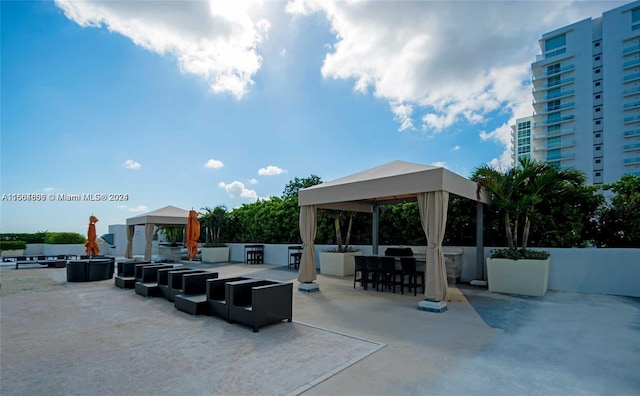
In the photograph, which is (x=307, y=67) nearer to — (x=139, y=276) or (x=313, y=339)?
(x=139, y=276)

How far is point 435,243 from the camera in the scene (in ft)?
19.1

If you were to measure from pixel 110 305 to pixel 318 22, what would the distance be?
8895 mm

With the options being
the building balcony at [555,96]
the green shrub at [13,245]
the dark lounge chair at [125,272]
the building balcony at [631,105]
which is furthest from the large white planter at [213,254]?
the building balcony at [555,96]

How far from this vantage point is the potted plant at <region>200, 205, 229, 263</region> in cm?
1602

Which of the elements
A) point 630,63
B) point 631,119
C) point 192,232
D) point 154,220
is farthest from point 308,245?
point 630,63

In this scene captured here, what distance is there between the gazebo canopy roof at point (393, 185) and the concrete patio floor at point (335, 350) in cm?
226

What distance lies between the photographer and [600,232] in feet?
25.8

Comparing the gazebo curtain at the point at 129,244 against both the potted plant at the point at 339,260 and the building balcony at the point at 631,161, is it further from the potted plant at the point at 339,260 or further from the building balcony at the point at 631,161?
the building balcony at the point at 631,161

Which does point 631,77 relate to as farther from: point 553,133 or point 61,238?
point 61,238

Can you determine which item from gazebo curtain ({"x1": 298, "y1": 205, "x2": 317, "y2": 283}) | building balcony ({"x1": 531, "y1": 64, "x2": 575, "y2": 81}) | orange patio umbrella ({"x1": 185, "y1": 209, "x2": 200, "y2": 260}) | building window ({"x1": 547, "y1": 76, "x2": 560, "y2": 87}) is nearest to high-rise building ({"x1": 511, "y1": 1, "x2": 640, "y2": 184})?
building balcony ({"x1": 531, "y1": 64, "x2": 575, "y2": 81})

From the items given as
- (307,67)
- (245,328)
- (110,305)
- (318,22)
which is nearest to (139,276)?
(110,305)

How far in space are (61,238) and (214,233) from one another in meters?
11.2

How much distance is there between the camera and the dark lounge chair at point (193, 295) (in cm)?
532

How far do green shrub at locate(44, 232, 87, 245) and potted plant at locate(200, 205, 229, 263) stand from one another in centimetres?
1000
